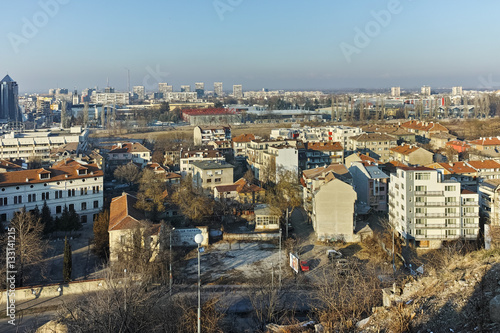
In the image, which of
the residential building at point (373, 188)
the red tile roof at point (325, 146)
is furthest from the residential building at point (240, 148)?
the residential building at point (373, 188)

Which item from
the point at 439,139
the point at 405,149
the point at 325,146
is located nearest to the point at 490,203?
the point at 405,149

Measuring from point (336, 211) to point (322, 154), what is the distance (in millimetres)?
7001

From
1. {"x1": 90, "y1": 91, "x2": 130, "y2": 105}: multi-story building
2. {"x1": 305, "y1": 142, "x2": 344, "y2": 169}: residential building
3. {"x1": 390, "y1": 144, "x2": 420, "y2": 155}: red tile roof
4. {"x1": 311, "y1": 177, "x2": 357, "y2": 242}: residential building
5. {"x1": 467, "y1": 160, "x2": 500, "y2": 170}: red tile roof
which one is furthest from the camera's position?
{"x1": 90, "y1": 91, "x2": 130, "y2": 105}: multi-story building

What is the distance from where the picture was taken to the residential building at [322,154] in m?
15.4

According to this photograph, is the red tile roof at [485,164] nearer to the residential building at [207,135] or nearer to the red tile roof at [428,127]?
the red tile roof at [428,127]

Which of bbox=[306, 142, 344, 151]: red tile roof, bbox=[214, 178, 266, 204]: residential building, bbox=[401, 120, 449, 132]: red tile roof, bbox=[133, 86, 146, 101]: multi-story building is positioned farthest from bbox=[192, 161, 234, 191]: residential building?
bbox=[133, 86, 146, 101]: multi-story building

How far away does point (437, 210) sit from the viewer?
330 inches

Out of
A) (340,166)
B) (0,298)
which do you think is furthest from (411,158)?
(0,298)

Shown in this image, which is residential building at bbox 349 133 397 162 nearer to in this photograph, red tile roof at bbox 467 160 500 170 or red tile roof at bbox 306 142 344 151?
red tile roof at bbox 306 142 344 151

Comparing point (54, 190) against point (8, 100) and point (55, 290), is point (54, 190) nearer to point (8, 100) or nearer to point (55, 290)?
point (55, 290)

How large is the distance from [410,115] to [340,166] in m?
25.1

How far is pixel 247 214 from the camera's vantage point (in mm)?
10039

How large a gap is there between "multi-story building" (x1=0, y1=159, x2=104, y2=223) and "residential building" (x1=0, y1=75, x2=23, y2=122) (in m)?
30.8

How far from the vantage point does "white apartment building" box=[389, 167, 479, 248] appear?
8.34 meters
